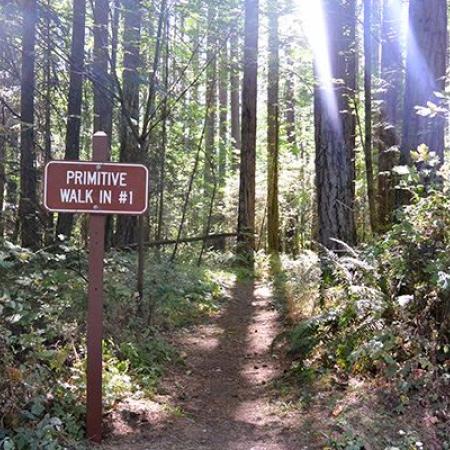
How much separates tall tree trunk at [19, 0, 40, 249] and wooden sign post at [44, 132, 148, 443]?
4.11 metres

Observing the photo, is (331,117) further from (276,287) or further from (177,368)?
(276,287)

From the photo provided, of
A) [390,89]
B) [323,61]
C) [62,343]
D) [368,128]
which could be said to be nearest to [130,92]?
[323,61]

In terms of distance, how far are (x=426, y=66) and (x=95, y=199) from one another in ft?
16.1

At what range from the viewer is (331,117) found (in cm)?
806

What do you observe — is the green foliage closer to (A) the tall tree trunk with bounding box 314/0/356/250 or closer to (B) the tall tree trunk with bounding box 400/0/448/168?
(A) the tall tree trunk with bounding box 314/0/356/250

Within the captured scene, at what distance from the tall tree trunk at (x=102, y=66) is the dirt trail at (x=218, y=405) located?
3.76m

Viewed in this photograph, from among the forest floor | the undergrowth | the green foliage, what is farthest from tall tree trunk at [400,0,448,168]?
the green foliage

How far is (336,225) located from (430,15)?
3038 mm

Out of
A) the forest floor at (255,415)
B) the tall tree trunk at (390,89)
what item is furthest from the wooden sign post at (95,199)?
the tall tree trunk at (390,89)

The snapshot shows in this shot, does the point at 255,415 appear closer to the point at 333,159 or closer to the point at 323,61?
the point at 333,159

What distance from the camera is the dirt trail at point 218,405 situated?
15.1 ft

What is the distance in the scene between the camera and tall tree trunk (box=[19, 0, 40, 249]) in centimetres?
815

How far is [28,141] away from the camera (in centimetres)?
857

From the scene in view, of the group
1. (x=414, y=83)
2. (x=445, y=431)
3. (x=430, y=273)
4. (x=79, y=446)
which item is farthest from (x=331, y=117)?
(x=79, y=446)
